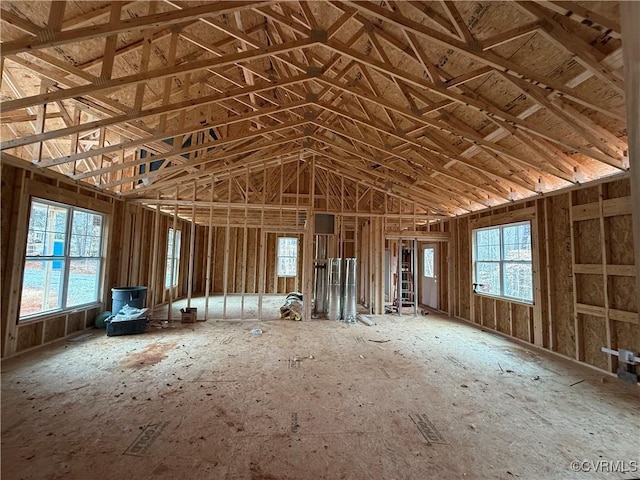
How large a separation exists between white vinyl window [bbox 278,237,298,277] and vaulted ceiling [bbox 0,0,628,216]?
5.59 m

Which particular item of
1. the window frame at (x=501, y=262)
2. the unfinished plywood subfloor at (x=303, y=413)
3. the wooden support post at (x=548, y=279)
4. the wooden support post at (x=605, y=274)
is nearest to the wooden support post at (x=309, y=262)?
the unfinished plywood subfloor at (x=303, y=413)

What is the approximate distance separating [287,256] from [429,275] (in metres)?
5.55

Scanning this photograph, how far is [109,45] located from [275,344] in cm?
489

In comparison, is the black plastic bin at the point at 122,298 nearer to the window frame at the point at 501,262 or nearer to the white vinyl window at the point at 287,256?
the white vinyl window at the point at 287,256

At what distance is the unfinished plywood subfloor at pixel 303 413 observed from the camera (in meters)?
2.41

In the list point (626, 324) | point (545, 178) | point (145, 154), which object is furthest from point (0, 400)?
point (545, 178)

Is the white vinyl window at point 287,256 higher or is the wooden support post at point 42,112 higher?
the wooden support post at point 42,112

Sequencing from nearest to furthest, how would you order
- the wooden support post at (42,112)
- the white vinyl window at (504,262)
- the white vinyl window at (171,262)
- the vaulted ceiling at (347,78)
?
the vaulted ceiling at (347,78) < the wooden support post at (42,112) < the white vinyl window at (504,262) < the white vinyl window at (171,262)

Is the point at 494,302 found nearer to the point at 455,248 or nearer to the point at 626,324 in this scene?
the point at 455,248

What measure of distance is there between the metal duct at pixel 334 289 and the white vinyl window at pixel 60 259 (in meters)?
5.31

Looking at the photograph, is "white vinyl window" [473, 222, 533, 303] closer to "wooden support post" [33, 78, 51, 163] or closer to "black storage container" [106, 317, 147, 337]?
"black storage container" [106, 317, 147, 337]

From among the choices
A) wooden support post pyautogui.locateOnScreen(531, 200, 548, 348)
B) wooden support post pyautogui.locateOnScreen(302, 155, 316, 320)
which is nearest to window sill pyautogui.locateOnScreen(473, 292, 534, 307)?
wooden support post pyautogui.locateOnScreen(531, 200, 548, 348)

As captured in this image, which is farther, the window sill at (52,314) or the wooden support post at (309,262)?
the wooden support post at (309,262)

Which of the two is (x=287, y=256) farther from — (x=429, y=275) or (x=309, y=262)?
(x=429, y=275)
